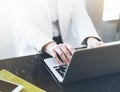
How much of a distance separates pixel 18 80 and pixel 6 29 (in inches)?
37.4

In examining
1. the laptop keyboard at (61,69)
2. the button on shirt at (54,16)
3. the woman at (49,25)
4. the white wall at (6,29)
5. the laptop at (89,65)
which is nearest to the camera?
the laptop at (89,65)

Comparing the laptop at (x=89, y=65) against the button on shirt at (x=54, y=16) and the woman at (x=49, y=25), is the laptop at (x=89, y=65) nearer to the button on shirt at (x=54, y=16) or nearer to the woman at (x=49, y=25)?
the woman at (x=49, y=25)

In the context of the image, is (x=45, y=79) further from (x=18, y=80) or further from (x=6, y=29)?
(x=6, y=29)

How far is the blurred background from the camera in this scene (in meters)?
1.76

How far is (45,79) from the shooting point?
932 mm

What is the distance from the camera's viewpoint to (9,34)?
1802 mm

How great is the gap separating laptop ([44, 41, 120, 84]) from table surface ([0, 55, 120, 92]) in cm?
2

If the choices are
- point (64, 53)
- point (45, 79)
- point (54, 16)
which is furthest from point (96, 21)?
point (45, 79)

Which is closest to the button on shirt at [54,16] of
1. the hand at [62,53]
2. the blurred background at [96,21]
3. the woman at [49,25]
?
the woman at [49,25]

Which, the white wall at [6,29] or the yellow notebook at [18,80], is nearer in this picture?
the yellow notebook at [18,80]

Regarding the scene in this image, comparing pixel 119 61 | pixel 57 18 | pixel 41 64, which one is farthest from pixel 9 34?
pixel 119 61

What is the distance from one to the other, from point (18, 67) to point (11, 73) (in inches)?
2.3

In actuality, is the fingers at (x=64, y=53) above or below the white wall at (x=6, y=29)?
above

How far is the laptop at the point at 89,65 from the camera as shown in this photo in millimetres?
819
